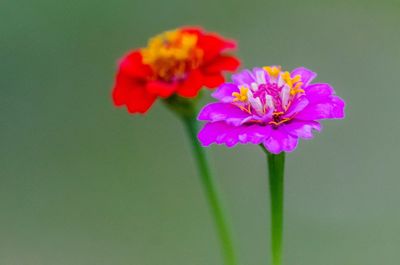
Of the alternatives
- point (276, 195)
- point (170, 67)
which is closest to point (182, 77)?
point (170, 67)

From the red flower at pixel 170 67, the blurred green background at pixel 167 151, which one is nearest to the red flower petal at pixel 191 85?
the red flower at pixel 170 67

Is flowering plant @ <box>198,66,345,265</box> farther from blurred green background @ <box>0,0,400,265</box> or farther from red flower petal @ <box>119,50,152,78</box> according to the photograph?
blurred green background @ <box>0,0,400,265</box>

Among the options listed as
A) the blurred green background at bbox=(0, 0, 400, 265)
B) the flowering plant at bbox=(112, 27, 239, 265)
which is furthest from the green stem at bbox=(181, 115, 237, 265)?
the blurred green background at bbox=(0, 0, 400, 265)

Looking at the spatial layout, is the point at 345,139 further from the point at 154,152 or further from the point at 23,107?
the point at 23,107

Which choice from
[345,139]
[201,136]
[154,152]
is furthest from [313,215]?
[201,136]

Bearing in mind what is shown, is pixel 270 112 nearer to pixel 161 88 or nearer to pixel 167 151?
pixel 161 88

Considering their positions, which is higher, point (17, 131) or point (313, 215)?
point (17, 131)

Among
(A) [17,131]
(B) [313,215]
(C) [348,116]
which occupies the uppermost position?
(A) [17,131]
